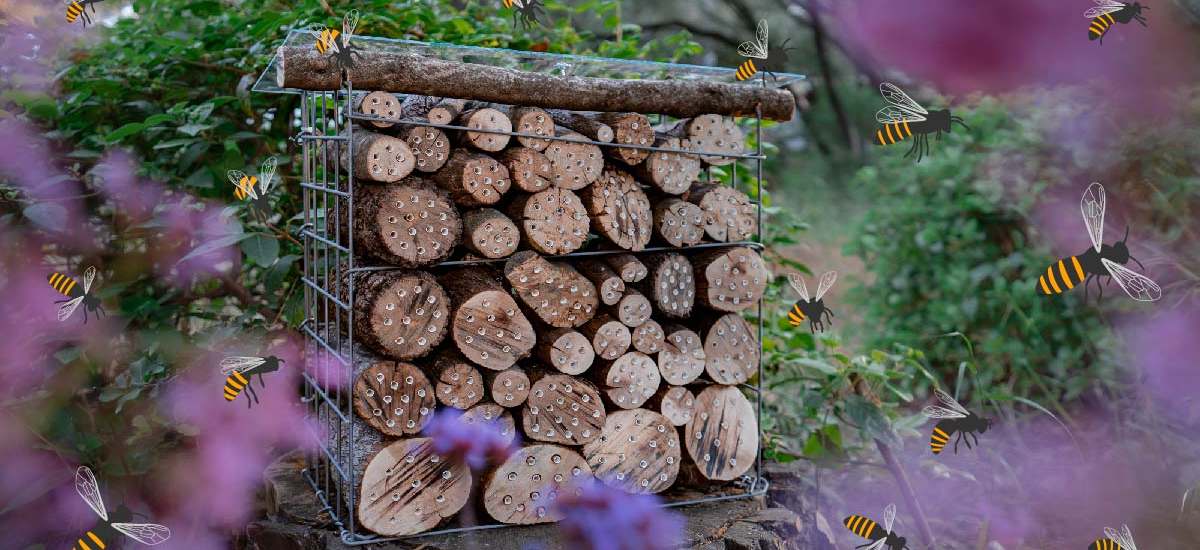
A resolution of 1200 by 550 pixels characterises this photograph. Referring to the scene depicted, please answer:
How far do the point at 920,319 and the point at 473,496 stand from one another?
258cm

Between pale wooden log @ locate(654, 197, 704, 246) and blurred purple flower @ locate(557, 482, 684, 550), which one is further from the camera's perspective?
pale wooden log @ locate(654, 197, 704, 246)

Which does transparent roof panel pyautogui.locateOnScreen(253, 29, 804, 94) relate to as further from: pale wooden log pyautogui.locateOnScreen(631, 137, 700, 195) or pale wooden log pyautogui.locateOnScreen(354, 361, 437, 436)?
pale wooden log pyautogui.locateOnScreen(354, 361, 437, 436)

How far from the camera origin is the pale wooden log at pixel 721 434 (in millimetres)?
2107

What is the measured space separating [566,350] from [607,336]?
0.09 m

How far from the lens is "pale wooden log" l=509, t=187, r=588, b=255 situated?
188cm

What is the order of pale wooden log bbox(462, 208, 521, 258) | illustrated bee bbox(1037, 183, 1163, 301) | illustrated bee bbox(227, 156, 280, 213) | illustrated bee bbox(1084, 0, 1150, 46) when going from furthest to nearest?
illustrated bee bbox(227, 156, 280, 213)
pale wooden log bbox(462, 208, 521, 258)
illustrated bee bbox(1037, 183, 1163, 301)
illustrated bee bbox(1084, 0, 1150, 46)

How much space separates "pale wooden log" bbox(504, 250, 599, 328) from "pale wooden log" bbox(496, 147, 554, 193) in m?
0.14

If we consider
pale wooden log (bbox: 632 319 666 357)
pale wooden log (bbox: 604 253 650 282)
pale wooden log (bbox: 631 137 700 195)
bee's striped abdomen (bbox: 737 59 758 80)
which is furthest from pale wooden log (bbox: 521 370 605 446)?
bee's striped abdomen (bbox: 737 59 758 80)

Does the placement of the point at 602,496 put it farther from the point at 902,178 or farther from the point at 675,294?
the point at 902,178

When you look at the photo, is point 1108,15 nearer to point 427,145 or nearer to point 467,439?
point 427,145

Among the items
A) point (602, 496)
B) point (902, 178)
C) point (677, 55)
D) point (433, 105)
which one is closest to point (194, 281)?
point (433, 105)

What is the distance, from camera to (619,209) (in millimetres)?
1990

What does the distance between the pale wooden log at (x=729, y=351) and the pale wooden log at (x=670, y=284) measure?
86mm

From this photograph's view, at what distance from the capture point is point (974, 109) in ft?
12.7
